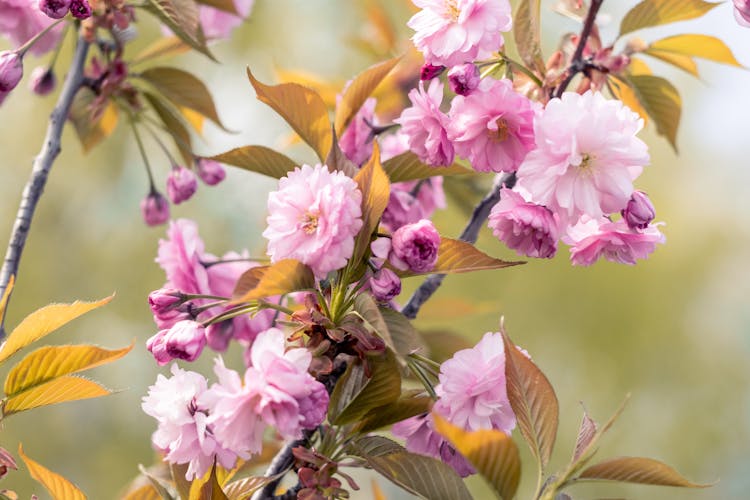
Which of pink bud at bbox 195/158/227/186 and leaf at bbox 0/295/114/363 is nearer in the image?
leaf at bbox 0/295/114/363

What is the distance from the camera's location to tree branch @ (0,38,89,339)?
986mm

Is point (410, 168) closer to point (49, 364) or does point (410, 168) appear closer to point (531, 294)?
point (49, 364)

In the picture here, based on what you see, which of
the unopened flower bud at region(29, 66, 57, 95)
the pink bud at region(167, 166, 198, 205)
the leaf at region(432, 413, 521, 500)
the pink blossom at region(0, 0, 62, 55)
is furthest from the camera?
the unopened flower bud at region(29, 66, 57, 95)

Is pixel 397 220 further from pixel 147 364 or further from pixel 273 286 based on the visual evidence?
pixel 147 364

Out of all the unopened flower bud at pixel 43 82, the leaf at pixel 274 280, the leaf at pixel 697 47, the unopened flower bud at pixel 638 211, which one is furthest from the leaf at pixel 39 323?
the leaf at pixel 697 47

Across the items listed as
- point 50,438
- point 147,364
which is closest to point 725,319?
point 147,364

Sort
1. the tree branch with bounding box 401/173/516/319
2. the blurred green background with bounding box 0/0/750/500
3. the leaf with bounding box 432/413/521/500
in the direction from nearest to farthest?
1. the leaf with bounding box 432/413/521/500
2. the tree branch with bounding box 401/173/516/319
3. the blurred green background with bounding box 0/0/750/500

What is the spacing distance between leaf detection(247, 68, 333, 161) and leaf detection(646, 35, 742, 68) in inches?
18.7

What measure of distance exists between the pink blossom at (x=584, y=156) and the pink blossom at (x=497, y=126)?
0.04m

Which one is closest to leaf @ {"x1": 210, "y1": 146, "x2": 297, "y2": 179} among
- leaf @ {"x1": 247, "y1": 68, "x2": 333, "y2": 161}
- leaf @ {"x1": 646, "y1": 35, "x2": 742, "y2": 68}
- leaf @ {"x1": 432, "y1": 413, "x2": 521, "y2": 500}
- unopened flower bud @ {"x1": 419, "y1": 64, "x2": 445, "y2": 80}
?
leaf @ {"x1": 247, "y1": 68, "x2": 333, "y2": 161}

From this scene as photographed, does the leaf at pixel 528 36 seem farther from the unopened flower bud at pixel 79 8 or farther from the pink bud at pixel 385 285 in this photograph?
the unopened flower bud at pixel 79 8

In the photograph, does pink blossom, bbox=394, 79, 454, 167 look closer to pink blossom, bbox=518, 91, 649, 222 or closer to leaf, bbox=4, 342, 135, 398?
pink blossom, bbox=518, 91, 649, 222

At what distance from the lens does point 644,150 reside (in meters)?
0.77

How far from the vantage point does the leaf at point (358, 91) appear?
0.93 m
